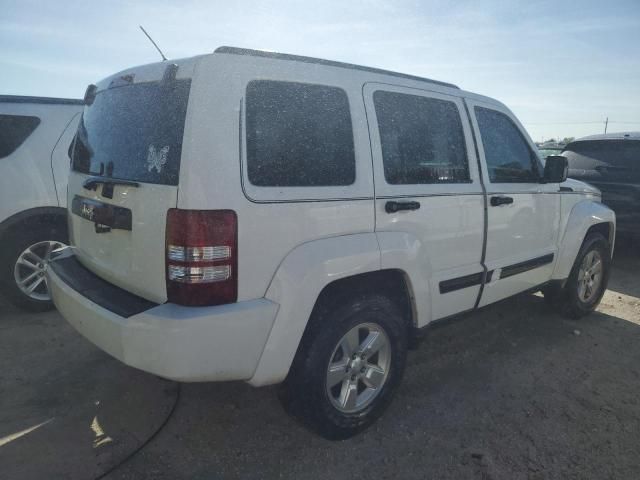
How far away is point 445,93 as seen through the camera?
299 centimetres

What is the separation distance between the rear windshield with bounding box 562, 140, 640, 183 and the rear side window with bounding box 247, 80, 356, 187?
5582 mm

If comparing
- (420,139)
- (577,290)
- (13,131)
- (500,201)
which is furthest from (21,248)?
(577,290)

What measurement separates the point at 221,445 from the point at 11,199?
2.92m

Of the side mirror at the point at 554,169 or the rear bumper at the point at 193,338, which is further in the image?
the side mirror at the point at 554,169

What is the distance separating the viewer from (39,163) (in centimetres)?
391

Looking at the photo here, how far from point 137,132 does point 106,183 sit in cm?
31

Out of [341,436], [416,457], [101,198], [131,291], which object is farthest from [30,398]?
[416,457]

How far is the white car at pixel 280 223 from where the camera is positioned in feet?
6.23

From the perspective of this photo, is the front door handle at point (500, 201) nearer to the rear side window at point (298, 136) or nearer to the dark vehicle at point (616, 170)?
the rear side window at point (298, 136)

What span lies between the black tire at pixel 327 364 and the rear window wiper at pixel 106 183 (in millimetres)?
1119

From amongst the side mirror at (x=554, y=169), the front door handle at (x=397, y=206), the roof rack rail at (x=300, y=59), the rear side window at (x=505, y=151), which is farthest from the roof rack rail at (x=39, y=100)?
the side mirror at (x=554, y=169)

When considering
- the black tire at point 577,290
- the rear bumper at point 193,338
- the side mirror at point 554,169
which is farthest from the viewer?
the black tire at point 577,290

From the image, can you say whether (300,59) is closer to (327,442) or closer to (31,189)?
(327,442)

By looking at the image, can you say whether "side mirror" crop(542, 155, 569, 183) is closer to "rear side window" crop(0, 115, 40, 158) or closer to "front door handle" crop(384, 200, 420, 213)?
"front door handle" crop(384, 200, 420, 213)
